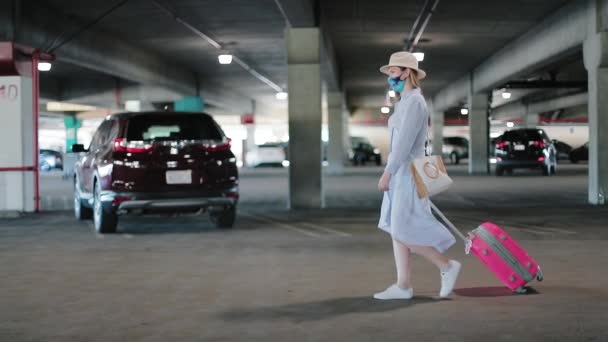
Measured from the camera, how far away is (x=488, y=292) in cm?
723

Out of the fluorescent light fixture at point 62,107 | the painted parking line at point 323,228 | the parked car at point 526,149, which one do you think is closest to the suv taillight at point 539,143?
the parked car at point 526,149

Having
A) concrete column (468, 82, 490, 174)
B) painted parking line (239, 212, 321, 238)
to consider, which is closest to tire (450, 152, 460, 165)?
concrete column (468, 82, 490, 174)

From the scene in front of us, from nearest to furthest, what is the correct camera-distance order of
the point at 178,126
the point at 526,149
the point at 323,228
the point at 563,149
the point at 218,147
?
the point at 218,147
the point at 178,126
the point at 323,228
the point at 526,149
the point at 563,149

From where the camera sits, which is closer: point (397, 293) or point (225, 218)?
point (397, 293)

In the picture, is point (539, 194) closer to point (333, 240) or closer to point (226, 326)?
point (333, 240)

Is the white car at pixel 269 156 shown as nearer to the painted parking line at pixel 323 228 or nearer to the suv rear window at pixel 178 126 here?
the painted parking line at pixel 323 228

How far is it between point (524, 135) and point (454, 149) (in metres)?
25.8

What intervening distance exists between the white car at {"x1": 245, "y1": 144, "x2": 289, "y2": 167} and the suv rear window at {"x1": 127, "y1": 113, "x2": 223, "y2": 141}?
41.0m

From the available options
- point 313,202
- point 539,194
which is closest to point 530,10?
point 539,194

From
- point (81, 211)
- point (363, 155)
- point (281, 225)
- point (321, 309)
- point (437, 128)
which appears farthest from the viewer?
point (363, 155)

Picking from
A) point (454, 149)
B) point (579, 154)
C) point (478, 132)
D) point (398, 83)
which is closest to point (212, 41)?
point (478, 132)

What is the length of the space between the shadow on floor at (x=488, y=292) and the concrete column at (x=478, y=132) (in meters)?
30.7

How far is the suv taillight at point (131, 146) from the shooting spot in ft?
39.3

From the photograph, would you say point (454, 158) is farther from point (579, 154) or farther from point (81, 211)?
point (81, 211)
